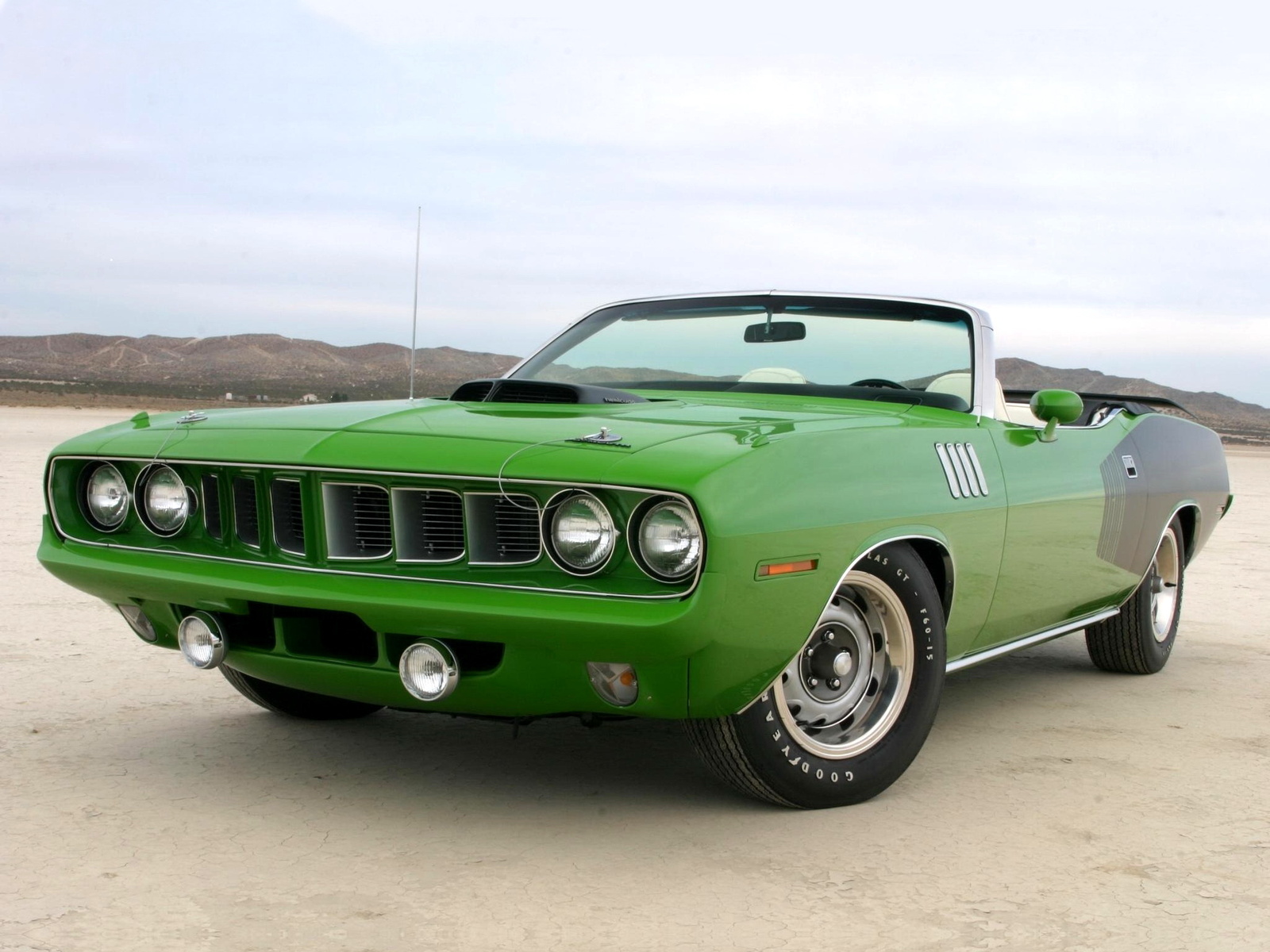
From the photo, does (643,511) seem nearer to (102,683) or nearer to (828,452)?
(828,452)

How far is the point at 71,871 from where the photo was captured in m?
2.97

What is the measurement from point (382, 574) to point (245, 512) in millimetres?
508

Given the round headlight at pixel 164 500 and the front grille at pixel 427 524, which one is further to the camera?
the round headlight at pixel 164 500

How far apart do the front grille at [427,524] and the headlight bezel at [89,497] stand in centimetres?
95

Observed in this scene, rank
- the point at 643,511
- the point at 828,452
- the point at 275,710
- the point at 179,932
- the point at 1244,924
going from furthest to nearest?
the point at 275,710
the point at 828,452
the point at 643,511
the point at 1244,924
the point at 179,932

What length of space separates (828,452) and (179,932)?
5.83 ft

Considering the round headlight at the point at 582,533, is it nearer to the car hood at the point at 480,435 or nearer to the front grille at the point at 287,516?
the car hood at the point at 480,435

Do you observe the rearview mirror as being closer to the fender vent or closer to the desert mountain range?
the fender vent

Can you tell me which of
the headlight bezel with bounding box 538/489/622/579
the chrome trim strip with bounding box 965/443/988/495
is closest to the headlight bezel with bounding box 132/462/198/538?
the headlight bezel with bounding box 538/489/622/579

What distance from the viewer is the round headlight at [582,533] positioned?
120 inches

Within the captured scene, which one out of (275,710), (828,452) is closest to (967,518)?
(828,452)

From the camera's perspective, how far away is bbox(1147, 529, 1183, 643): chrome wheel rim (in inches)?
225

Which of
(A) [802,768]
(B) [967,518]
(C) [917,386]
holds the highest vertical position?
(C) [917,386]

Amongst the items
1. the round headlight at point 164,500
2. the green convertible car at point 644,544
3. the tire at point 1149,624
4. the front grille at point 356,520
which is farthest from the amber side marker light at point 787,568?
the tire at point 1149,624
